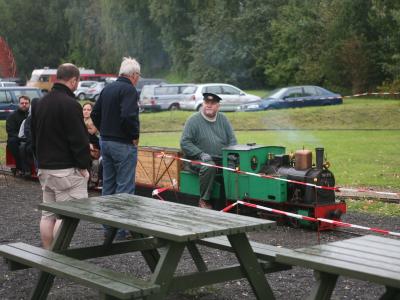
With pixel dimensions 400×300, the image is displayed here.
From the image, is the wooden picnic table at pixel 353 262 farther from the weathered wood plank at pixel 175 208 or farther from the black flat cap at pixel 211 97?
the black flat cap at pixel 211 97

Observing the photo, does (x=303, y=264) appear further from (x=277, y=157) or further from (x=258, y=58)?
(x=258, y=58)

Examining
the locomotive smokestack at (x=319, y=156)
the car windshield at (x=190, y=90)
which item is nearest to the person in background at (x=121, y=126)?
the locomotive smokestack at (x=319, y=156)

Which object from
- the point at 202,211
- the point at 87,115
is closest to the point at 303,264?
the point at 202,211

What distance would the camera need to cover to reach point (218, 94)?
3594 cm

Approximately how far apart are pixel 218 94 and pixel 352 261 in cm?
3191

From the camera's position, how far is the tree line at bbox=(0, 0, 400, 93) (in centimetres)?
4184

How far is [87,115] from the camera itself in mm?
11867

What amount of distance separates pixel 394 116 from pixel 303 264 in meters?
23.0

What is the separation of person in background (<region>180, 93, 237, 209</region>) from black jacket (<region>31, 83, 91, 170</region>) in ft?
10.0

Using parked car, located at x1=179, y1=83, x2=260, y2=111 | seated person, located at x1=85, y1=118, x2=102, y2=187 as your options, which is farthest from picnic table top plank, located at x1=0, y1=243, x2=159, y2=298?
parked car, located at x1=179, y1=83, x2=260, y2=111

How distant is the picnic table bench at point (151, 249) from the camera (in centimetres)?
475

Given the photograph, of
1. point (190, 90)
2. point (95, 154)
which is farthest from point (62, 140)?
point (190, 90)

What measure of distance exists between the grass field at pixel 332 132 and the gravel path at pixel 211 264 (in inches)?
227

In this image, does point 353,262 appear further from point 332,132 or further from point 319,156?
point 332,132
